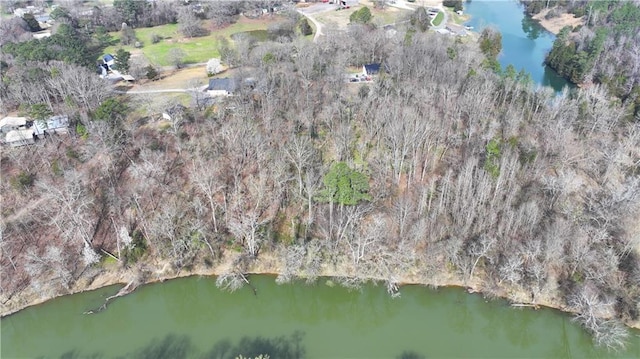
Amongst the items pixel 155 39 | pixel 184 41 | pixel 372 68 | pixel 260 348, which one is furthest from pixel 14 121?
pixel 372 68

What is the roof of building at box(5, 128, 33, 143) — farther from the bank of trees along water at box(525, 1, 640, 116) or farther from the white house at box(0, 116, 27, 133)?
the bank of trees along water at box(525, 1, 640, 116)

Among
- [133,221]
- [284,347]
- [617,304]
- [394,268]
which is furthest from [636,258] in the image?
[133,221]

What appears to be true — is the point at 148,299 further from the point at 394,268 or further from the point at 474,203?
the point at 474,203

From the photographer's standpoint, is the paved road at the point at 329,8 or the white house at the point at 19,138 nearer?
the white house at the point at 19,138

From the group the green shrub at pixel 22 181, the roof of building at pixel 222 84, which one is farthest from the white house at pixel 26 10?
the green shrub at pixel 22 181

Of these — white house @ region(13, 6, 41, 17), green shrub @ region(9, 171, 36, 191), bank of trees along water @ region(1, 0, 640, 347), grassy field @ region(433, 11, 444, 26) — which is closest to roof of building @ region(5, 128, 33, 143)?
bank of trees along water @ region(1, 0, 640, 347)

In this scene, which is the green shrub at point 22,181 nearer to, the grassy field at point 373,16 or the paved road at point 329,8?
the paved road at point 329,8
